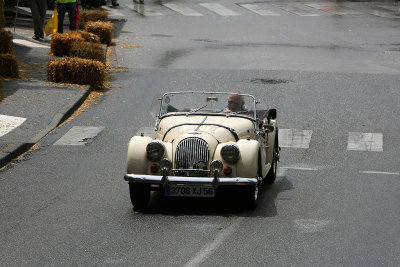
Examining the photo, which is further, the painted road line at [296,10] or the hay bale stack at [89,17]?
the painted road line at [296,10]

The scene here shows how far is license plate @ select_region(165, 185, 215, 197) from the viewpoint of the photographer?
40.5 feet

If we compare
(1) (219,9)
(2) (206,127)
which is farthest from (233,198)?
(1) (219,9)

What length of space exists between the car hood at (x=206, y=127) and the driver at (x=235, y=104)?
0.28 metres

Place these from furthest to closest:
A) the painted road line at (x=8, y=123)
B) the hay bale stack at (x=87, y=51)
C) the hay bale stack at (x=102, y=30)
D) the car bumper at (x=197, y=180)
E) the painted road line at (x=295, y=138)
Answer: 1. the hay bale stack at (x=102, y=30)
2. the hay bale stack at (x=87, y=51)
3. the painted road line at (x=8, y=123)
4. the painted road line at (x=295, y=138)
5. the car bumper at (x=197, y=180)

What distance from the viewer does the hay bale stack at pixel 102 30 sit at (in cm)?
3078

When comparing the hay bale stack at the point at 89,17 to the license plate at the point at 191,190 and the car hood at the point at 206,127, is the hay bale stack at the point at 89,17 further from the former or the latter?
the license plate at the point at 191,190

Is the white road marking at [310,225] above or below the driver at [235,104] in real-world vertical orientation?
below

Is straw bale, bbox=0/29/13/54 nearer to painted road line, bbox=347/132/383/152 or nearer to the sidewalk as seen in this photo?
the sidewalk

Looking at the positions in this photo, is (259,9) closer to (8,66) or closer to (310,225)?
(8,66)

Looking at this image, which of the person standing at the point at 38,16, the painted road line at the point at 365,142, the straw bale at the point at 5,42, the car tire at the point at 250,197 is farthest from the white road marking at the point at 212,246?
the person standing at the point at 38,16

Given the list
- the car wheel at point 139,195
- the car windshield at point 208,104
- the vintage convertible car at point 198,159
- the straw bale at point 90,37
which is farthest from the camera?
the straw bale at point 90,37

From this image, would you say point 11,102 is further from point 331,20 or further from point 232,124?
point 331,20

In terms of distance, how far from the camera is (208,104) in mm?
13977

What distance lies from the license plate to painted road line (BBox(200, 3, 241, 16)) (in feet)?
92.7
